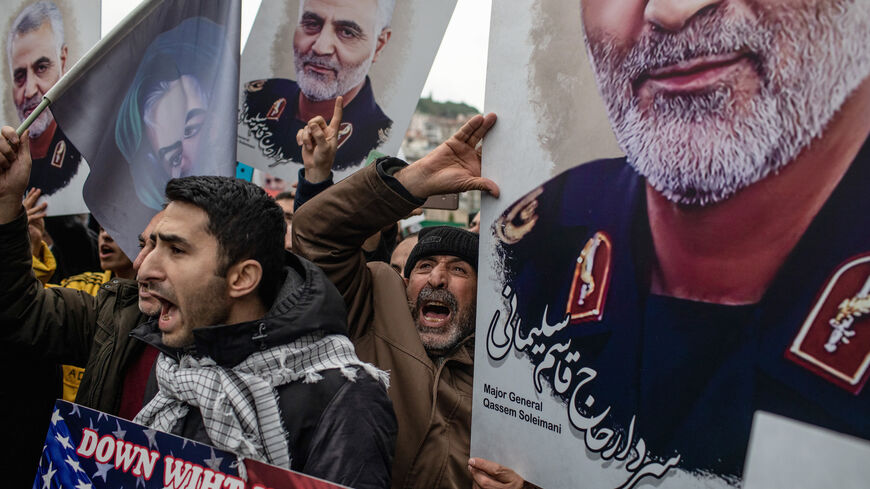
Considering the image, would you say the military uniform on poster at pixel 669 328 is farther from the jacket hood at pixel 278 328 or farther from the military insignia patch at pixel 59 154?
the military insignia patch at pixel 59 154

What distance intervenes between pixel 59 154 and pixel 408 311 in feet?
5.93

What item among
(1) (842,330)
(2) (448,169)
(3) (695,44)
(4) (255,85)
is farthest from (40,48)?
(1) (842,330)

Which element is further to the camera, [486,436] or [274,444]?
[486,436]

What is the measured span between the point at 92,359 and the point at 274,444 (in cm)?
87

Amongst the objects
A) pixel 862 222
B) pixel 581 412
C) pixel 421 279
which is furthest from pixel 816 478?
pixel 421 279

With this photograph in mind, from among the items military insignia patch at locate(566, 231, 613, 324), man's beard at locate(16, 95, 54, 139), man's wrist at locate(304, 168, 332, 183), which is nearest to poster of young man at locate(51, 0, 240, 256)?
man's wrist at locate(304, 168, 332, 183)

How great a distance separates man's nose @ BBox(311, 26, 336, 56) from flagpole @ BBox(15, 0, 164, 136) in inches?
28.4

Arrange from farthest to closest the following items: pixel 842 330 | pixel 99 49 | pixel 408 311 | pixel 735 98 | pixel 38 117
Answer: pixel 38 117, pixel 408 311, pixel 99 49, pixel 735 98, pixel 842 330

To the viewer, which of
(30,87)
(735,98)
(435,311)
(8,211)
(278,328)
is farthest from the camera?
(30,87)

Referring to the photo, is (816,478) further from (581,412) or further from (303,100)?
(303,100)

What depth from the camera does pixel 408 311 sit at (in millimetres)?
2572

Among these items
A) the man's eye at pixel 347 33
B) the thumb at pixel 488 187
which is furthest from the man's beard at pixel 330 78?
the thumb at pixel 488 187

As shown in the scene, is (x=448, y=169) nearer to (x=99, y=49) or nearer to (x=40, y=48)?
(x=99, y=49)

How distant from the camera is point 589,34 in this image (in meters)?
1.67
